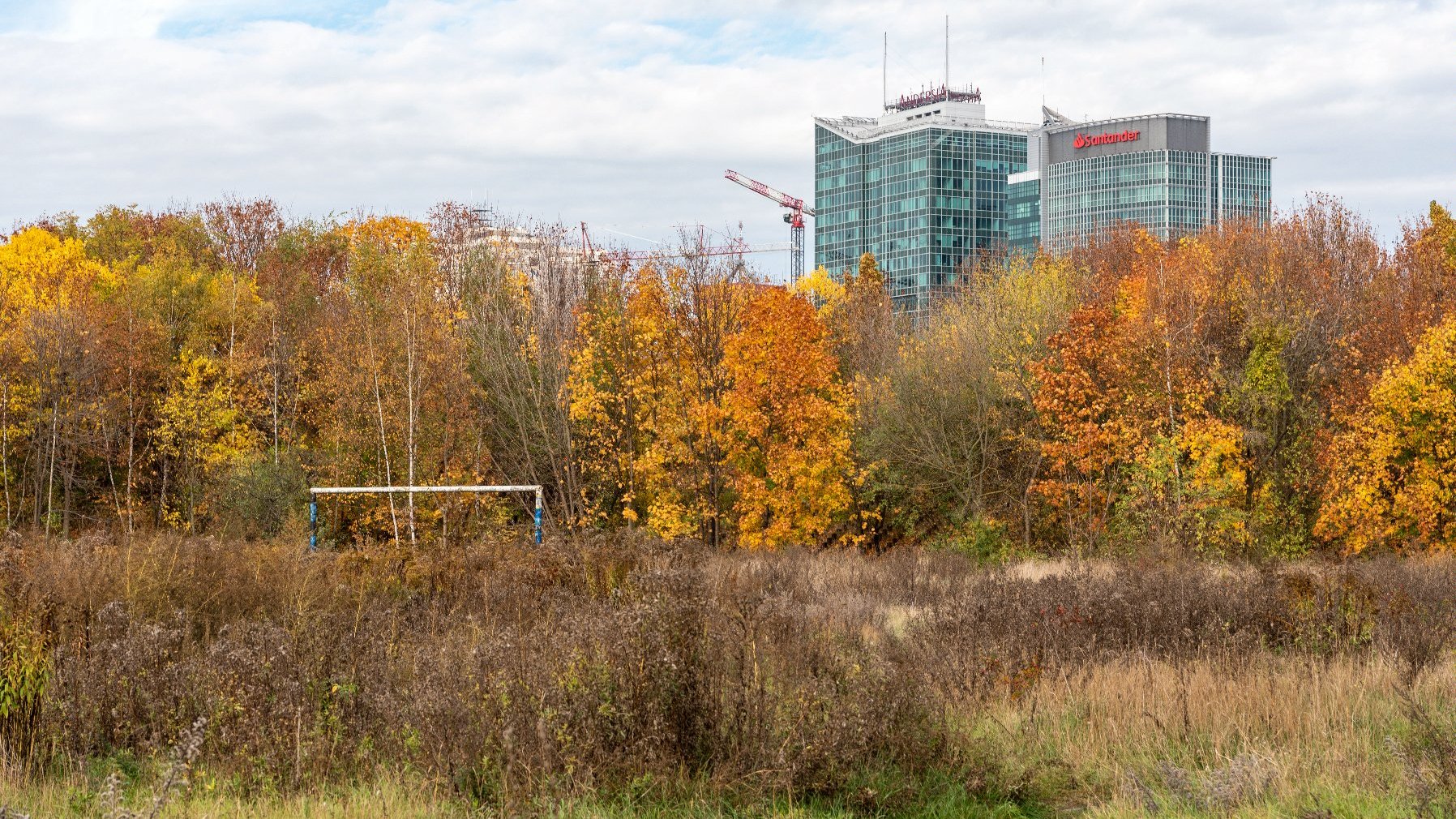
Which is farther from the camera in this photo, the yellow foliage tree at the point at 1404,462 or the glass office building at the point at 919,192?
the glass office building at the point at 919,192

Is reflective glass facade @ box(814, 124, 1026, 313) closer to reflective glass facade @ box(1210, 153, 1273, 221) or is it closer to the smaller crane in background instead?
reflective glass facade @ box(1210, 153, 1273, 221)

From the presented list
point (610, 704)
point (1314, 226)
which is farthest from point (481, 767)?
point (1314, 226)

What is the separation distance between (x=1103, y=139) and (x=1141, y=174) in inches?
249

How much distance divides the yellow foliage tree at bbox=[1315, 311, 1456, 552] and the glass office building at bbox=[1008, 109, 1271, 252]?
115778 mm

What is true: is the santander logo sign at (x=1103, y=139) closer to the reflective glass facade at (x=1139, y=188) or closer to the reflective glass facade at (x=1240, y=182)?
the reflective glass facade at (x=1139, y=188)

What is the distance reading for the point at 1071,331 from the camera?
105ft

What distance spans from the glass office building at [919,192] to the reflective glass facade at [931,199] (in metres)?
0.10

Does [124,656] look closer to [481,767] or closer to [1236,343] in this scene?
[481,767]

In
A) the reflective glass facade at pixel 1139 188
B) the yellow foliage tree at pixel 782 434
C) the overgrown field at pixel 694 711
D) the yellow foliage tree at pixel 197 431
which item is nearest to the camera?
the overgrown field at pixel 694 711

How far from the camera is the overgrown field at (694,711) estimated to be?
7.25 metres

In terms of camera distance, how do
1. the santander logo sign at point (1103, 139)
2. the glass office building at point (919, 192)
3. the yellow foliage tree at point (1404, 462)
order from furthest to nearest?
the glass office building at point (919, 192)
the santander logo sign at point (1103, 139)
the yellow foliage tree at point (1404, 462)

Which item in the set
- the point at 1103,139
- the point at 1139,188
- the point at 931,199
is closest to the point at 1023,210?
the point at 931,199

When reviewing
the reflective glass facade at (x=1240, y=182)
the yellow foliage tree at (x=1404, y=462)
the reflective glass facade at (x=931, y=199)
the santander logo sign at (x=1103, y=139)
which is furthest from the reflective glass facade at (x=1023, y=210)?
the yellow foliage tree at (x=1404, y=462)

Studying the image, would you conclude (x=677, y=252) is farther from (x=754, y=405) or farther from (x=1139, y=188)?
(x=1139, y=188)
